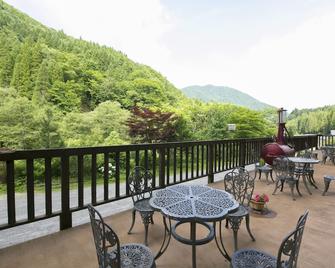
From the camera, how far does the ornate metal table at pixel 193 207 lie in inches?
62.8

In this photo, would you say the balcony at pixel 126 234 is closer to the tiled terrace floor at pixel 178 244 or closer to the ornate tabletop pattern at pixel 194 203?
the tiled terrace floor at pixel 178 244

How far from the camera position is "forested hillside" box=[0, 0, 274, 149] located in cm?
1183

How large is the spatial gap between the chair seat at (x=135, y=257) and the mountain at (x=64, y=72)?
1814 centimetres

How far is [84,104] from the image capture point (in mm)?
20328

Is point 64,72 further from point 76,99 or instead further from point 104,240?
point 104,240

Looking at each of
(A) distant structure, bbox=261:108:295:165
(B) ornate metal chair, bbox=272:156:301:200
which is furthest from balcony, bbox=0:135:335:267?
(A) distant structure, bbox=261:108:295:165

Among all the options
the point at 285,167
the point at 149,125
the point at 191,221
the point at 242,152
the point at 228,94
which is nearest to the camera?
the point at 191,221

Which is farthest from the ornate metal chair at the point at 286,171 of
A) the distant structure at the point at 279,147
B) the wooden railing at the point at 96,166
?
the distant structure at the point at 279,147

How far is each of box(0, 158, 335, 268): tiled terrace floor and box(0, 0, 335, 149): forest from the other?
972 centimetres

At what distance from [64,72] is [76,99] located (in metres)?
3.37

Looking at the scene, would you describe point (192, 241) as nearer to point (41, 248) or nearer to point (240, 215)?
point (240, 215)

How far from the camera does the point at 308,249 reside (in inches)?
→ 86.7

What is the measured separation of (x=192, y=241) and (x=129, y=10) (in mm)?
16051

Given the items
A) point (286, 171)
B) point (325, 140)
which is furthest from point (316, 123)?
→ point (286, 171)
